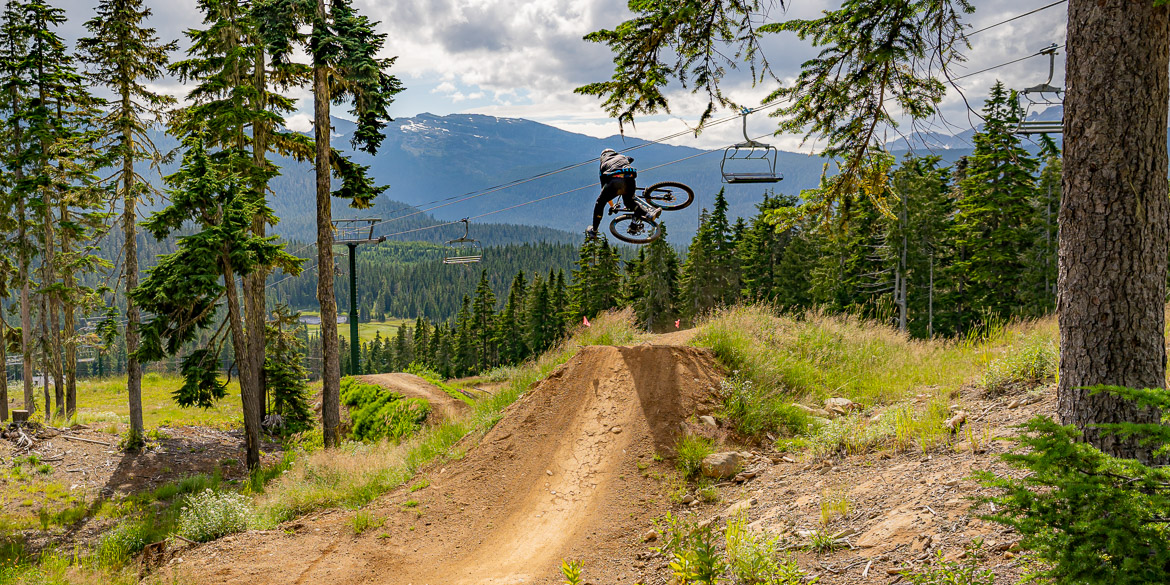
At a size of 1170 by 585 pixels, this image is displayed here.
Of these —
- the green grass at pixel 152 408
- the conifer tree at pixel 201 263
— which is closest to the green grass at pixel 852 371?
the conifer tree at pixel 201 263

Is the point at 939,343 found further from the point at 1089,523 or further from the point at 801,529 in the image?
the point at 1089,523

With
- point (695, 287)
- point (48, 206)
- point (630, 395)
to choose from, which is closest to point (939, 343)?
point (630, 395)

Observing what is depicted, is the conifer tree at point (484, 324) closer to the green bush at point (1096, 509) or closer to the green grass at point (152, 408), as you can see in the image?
the green grass at point (152, 408)

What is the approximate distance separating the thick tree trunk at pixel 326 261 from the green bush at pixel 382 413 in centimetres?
151

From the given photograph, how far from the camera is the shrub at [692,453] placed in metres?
8.87

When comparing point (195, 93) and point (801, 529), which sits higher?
point (195, 93)

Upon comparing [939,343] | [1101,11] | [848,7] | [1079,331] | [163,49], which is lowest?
[939,343]

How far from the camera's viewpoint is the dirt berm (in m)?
7.75

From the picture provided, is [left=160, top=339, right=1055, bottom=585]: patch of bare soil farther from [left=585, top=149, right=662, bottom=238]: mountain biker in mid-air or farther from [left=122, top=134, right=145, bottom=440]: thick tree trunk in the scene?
[left=122, top=134, right=145, bottom=440]: thick tree trunk

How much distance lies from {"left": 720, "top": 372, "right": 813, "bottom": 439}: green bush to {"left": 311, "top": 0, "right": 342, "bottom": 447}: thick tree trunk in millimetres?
12321

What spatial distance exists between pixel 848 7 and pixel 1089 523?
5.12 m

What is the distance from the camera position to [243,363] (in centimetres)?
1670

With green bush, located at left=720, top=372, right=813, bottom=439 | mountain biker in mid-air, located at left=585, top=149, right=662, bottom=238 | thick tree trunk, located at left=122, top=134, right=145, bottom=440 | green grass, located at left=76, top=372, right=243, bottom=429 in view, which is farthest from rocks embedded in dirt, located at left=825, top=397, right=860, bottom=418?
green grass, located at left=76, top=372, right=243, bottom=429

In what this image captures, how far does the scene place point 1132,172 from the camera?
4.34 meters
